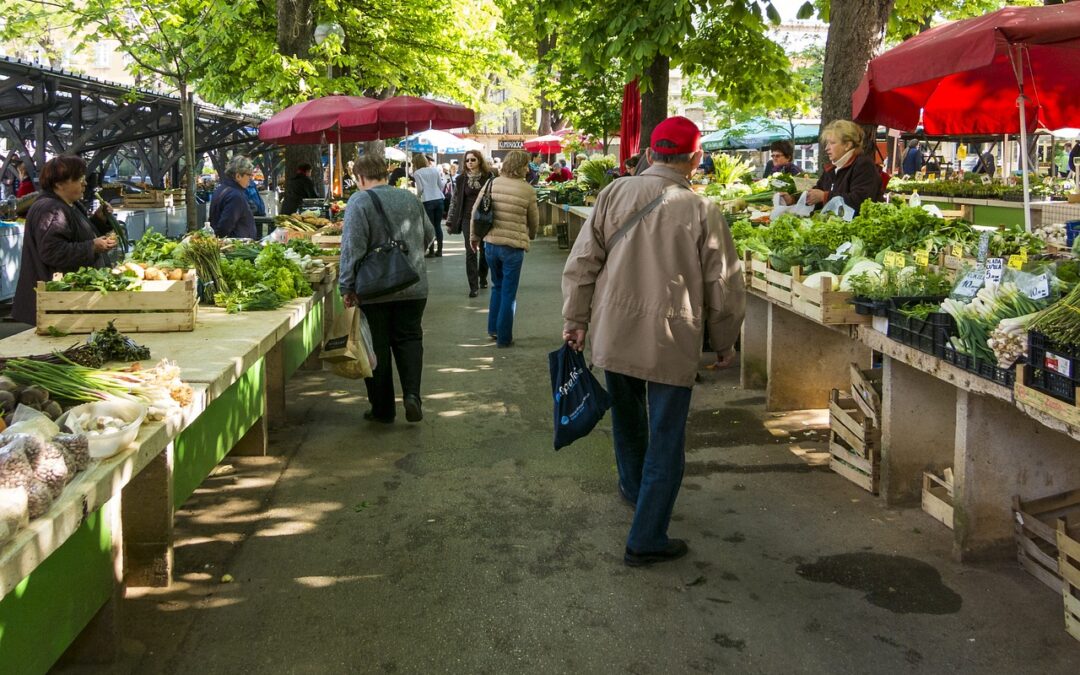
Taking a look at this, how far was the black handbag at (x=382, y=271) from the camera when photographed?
6.54m

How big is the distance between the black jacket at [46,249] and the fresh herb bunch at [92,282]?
89 centimetres

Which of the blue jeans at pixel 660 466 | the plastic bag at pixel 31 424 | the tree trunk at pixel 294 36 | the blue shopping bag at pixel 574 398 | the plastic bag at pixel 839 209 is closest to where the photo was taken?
the plastic bag at pixel 31 424

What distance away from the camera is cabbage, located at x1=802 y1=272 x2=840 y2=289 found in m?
5.65

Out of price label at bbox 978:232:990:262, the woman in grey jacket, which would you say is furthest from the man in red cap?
the woman in grey jacket

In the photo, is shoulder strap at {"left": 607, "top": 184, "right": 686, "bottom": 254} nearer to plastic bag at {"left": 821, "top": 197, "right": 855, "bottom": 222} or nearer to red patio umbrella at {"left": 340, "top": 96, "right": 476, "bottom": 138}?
plastic bag at {"left": 821, "top": 197, "right": 855, "bottom": 222}

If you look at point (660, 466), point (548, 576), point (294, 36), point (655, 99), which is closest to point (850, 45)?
point (655, 99)

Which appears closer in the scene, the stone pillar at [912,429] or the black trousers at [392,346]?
the stone pillar at [912,429]

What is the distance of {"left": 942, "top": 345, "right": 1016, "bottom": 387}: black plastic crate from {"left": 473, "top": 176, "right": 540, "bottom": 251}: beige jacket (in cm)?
557

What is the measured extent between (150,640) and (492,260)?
6.27m

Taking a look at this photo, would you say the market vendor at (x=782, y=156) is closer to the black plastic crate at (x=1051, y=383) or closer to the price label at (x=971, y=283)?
the price label at (x=971, y=283)

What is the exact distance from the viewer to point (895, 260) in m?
5.48

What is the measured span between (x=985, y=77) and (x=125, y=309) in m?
6.81

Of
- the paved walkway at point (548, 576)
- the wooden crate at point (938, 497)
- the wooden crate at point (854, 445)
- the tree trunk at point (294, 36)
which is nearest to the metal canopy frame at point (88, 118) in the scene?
the tree trunk at point (294, 36)

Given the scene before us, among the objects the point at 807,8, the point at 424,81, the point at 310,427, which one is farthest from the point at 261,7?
the point at 310,427
